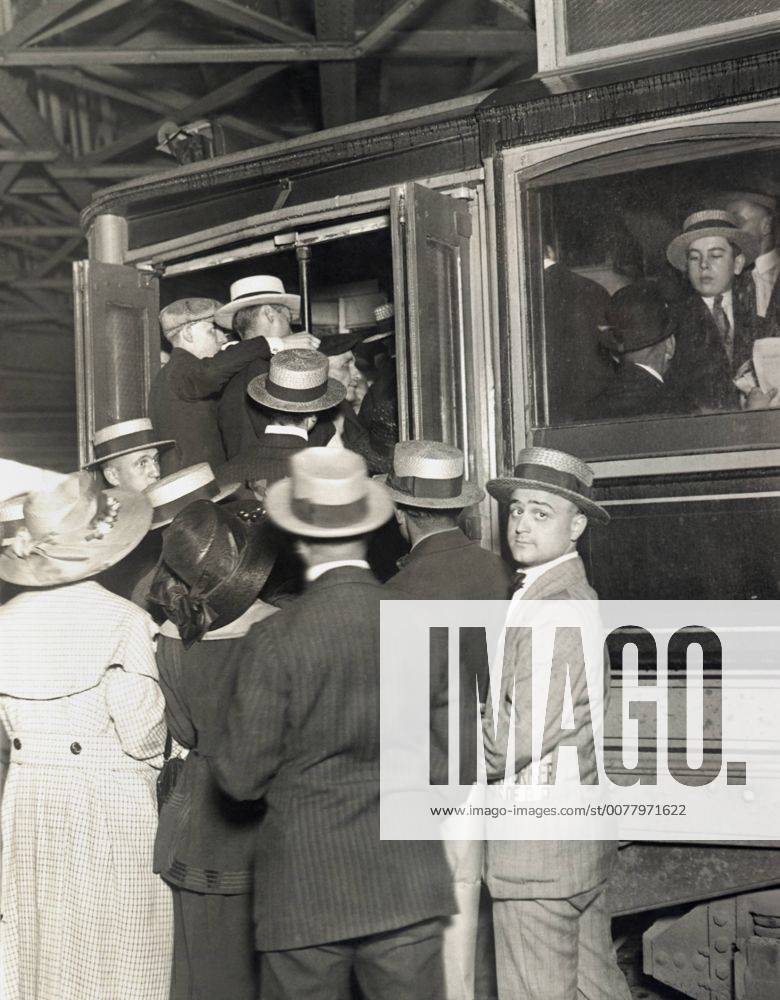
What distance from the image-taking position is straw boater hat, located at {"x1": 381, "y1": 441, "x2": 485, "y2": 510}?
3568mm

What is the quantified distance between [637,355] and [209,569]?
171 centimetres

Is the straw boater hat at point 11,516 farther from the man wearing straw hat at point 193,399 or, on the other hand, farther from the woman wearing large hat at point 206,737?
the man wearing straw hat at point 193,399

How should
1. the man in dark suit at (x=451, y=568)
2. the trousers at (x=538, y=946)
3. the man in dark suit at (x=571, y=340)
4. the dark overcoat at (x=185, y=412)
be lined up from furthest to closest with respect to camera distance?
the dark overcoat at (x=185, y=412)
the man in dark suit at (x=571, y=340)
the man in dark suit at (x=451, y=568)
the trousers at (x=538, y=946)

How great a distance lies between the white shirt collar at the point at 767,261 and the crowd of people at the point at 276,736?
0.01m

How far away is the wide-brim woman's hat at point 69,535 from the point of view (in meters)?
3.26

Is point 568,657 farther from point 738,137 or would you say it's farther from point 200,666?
point 738,137

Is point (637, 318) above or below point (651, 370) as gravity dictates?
above

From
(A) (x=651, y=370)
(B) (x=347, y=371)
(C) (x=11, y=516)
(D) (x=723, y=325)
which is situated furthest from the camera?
(B) (x=347, y=371)

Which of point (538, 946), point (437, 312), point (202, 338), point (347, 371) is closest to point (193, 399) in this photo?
point (202, 338)

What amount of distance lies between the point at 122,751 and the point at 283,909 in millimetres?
909

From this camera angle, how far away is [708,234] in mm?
3799

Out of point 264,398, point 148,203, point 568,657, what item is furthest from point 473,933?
point 148,203

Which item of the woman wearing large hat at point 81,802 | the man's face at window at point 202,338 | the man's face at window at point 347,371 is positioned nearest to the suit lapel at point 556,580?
the woman wearing large hat at point 81,802

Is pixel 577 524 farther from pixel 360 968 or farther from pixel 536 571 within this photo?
pixel 360 968
